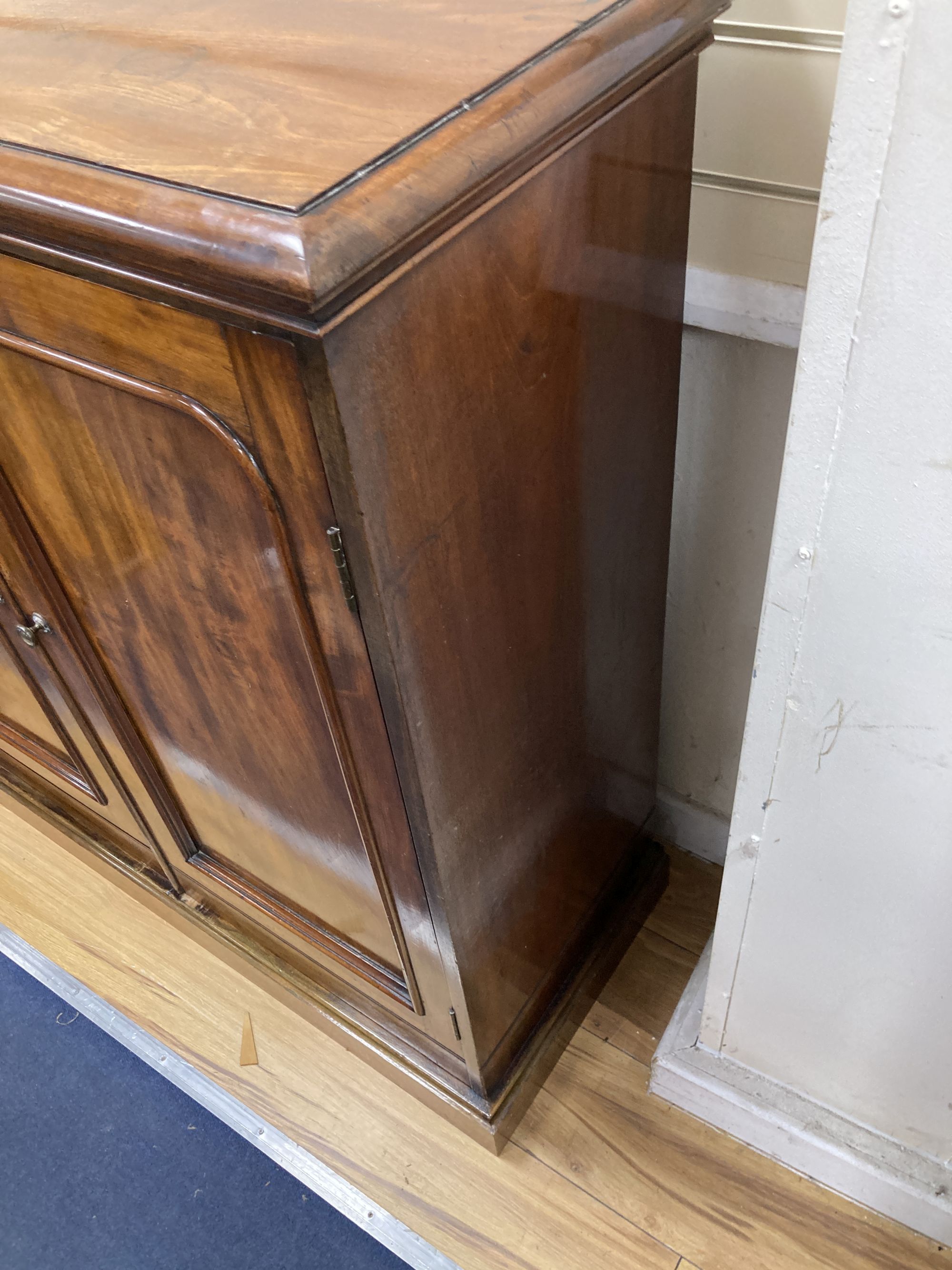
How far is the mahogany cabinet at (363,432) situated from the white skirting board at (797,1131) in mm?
199

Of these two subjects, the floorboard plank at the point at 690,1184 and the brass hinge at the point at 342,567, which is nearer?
the brass hinge at the point at 342,567

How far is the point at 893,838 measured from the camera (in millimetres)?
688

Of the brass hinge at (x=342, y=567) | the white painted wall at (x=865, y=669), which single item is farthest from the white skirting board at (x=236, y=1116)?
the brass hinge at (x=342, y=567)

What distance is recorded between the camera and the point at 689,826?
128cm

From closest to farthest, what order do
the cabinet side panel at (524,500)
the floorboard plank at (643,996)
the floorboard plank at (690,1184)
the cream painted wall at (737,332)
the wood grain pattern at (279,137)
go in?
the wood grain pattern at (279,137) → the cabinet side panel at (524,500) → the cream painted wall at (737,332) → the floorboard plank at (690,1184) → the floorboard plank at (643,996)

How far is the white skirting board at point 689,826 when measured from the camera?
1.25 m

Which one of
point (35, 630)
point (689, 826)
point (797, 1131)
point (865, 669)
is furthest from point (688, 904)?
point (35, 630)

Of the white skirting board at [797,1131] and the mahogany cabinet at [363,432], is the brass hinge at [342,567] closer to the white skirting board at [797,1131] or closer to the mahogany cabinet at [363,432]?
the mahogany cabinet at [363,432]

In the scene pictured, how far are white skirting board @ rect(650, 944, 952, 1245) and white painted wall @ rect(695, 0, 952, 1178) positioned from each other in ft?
0.07

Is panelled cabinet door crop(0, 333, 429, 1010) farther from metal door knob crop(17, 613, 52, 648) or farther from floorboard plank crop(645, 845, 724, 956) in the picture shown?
floorboard plank crop(645, 845, 724, 956)

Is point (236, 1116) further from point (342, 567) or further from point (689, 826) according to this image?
point (342, 567)

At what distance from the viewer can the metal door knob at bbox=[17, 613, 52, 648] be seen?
2.81 feet

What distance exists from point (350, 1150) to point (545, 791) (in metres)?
0.54

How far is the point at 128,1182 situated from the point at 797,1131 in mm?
758
